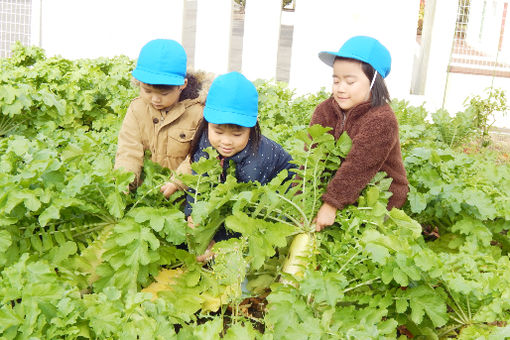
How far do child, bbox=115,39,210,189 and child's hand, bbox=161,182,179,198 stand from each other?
0.26 metres

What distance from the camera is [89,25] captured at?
11.6 m

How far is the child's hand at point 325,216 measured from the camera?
3325 mm

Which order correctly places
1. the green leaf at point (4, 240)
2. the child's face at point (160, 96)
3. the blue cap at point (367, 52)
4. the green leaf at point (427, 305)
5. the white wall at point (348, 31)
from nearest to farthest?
1. the green leaf at point (427, 305)
2. the green leaf at point (4, 240)
3. the blue cap at point (367, 52)
4. the child's face at point (160, 96)
5. the white wall at point (348, 31)

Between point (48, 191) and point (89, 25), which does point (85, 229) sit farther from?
point (89, 25)

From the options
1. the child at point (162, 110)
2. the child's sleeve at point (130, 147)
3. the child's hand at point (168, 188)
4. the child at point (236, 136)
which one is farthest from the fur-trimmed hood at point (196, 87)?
the child's hand at point (168, 188)

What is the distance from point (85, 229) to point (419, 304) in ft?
6.08

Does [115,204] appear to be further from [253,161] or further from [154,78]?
[154,78]

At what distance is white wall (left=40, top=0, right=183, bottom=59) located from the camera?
35.2ft

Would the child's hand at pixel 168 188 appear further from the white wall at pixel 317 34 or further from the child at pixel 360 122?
the white wall at pixel 317 34

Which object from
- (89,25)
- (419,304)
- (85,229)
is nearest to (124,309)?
(85,229)

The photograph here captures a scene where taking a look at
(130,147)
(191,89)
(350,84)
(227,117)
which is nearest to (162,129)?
(130,147)

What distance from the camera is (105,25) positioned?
11438 mm

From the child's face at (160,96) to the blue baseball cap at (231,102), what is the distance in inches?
29.2

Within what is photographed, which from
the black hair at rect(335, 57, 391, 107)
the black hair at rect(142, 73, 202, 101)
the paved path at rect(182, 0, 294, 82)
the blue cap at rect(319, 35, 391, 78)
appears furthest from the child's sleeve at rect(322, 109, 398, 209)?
the paved path at rect(182, 0, 294, 82)
